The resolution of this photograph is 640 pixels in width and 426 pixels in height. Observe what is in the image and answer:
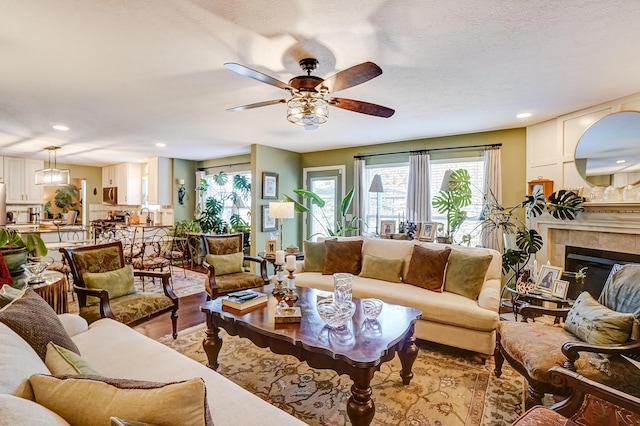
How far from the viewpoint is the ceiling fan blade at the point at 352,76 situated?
6.29 feet

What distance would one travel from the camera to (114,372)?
1621mm

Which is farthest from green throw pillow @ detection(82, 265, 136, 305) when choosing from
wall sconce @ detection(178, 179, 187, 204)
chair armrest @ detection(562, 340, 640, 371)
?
wall sconce @ detection(178, 179, 187, 204)

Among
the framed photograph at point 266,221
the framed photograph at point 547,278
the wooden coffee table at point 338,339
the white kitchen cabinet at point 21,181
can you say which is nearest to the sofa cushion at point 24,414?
the wooden coffee table at point 338,339

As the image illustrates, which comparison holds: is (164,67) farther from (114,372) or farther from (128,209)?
(128,209)

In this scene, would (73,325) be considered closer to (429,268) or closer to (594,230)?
(429,268)

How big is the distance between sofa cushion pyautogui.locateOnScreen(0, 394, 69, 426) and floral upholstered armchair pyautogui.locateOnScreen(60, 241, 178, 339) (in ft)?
6.97

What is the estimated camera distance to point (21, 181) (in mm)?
7227

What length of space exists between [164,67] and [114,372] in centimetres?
221

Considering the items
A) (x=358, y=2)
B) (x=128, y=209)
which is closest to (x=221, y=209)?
(x=128, y=209)

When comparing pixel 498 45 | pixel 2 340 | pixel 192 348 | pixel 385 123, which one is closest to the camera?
pixel 2 340

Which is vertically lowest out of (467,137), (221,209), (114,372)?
(114,372)

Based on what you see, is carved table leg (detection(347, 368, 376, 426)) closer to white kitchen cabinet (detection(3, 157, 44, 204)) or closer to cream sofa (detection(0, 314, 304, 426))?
cream sofa (detection(0, 314, 304, 426))

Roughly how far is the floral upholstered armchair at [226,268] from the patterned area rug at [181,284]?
4.07 ft

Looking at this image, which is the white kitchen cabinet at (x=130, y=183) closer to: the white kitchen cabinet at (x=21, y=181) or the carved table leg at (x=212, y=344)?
the white kitchen cabinet at (x=21, y=181)
